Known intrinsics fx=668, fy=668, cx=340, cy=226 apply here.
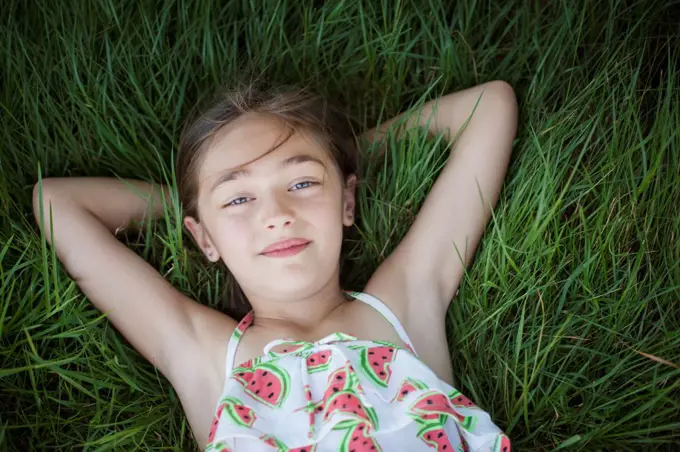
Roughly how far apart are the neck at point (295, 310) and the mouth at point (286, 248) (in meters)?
0.15

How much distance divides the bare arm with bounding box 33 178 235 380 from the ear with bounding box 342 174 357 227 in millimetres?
478

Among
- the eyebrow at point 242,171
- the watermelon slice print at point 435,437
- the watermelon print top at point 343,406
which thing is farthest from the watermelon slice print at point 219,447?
the eyebrow at point 242,171

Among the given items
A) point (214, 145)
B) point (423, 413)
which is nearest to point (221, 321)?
point (214, 145)

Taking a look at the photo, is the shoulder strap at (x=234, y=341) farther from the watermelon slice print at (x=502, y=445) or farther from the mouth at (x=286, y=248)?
the watermelon slice print at (x=502, y=445)

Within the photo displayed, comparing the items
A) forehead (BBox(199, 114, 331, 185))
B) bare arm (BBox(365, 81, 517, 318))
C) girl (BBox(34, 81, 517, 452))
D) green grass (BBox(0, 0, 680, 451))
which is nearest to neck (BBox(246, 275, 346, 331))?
girl (BBox(34, 81, 517, 452))

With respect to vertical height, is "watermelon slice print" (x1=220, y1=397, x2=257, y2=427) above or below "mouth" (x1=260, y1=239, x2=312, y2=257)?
below

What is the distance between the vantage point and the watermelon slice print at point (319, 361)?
1651mm

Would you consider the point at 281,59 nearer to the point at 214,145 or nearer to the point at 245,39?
the point at 245,39

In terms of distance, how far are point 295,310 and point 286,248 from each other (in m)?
0.21

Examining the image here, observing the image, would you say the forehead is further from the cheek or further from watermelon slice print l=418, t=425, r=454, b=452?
watermelon slice print l=418, t=425, r=454, b=452

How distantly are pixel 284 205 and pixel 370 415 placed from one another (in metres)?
0.58

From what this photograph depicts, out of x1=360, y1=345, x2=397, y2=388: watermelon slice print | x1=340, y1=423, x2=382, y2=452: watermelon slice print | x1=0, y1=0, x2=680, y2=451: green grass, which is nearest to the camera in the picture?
x1=340, y1=423, x2=382, y2=452: watermelon slice print

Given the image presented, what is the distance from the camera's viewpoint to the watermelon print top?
155 cm

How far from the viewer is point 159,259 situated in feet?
6.97
